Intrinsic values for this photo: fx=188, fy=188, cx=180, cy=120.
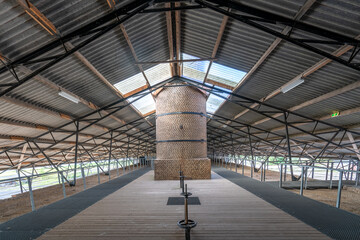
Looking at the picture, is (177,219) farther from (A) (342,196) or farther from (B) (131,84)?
(A) (342,196)

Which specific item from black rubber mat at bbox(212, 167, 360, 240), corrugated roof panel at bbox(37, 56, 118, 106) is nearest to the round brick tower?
corrugated roof panel at bbox(37, 56, 118, 106)

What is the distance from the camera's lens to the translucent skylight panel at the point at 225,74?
9.59m

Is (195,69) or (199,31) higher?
(199,31)

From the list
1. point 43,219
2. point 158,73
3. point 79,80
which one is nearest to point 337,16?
point 158,73

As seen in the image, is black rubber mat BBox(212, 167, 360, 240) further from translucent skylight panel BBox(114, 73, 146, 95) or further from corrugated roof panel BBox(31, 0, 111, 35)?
translucent skylight panel BBox(114, 73, 146, 95)

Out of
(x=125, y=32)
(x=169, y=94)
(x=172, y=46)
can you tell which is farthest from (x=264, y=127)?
(x=125, y=32)

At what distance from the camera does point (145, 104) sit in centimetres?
1662

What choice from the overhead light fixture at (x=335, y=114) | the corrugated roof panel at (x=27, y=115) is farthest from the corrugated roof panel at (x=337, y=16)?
the corrugated roof panel at (x=27, y=115)

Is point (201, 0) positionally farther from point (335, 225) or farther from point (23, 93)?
point (23, 93)

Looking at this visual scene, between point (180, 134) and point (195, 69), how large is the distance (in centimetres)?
386

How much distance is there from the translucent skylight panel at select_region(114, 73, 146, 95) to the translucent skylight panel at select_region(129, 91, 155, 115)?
2.69m

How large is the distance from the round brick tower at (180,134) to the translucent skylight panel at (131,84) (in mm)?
1449

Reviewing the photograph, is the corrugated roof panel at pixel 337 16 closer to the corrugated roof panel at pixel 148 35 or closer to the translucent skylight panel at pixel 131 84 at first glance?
the corrugated roof panel at pixel 148 35

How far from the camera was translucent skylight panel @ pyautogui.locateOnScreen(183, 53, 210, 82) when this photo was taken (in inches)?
394
